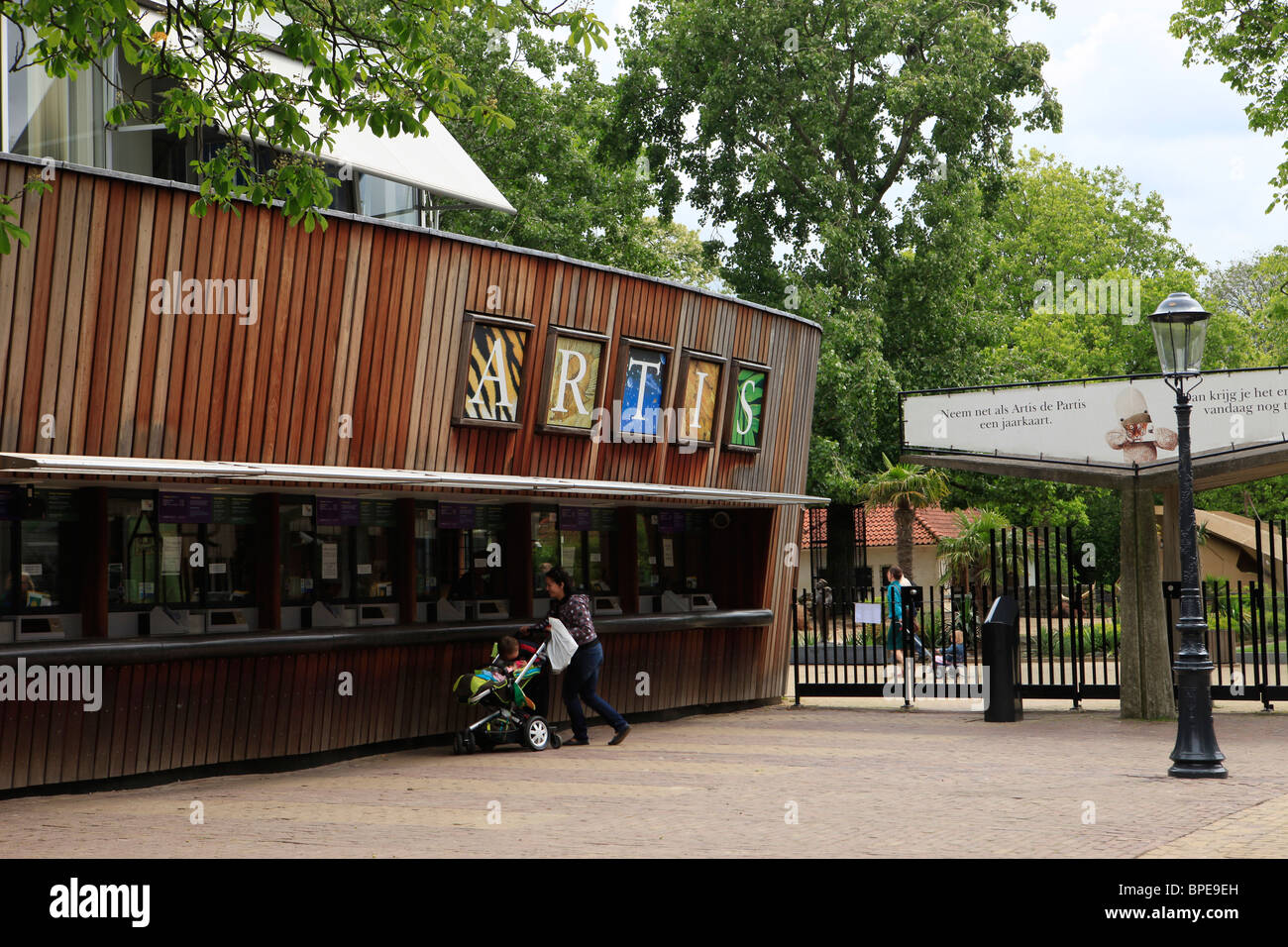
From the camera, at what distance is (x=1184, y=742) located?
11.5 m

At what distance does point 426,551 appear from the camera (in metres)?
14.2

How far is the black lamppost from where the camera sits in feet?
37.6

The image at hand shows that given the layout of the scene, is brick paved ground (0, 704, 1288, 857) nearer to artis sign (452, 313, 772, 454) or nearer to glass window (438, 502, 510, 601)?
glass window (438, 502, 510, 601)

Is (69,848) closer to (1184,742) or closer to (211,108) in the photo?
(211,108)

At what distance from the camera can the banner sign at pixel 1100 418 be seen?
49.0 feet

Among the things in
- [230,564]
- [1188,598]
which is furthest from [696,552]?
[1188,598]

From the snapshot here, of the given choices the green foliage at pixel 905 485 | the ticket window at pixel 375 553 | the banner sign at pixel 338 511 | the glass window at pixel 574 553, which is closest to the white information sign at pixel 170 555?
the banner sign at pixel 338 511

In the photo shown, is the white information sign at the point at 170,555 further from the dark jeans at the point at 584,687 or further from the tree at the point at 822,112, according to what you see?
the tree at the point at 822,112

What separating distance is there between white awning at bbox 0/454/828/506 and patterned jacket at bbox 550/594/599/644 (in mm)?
1087

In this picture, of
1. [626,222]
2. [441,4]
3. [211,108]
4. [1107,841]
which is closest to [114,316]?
[211,108]

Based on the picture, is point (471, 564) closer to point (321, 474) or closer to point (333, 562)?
point (333, 562)

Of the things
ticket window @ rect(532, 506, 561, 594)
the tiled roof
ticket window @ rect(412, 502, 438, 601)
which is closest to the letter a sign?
ticket window @ rect(412, 502, 438, 601)

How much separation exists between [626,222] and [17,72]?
23.5 metres

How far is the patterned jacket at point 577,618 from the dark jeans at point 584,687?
89 mm
